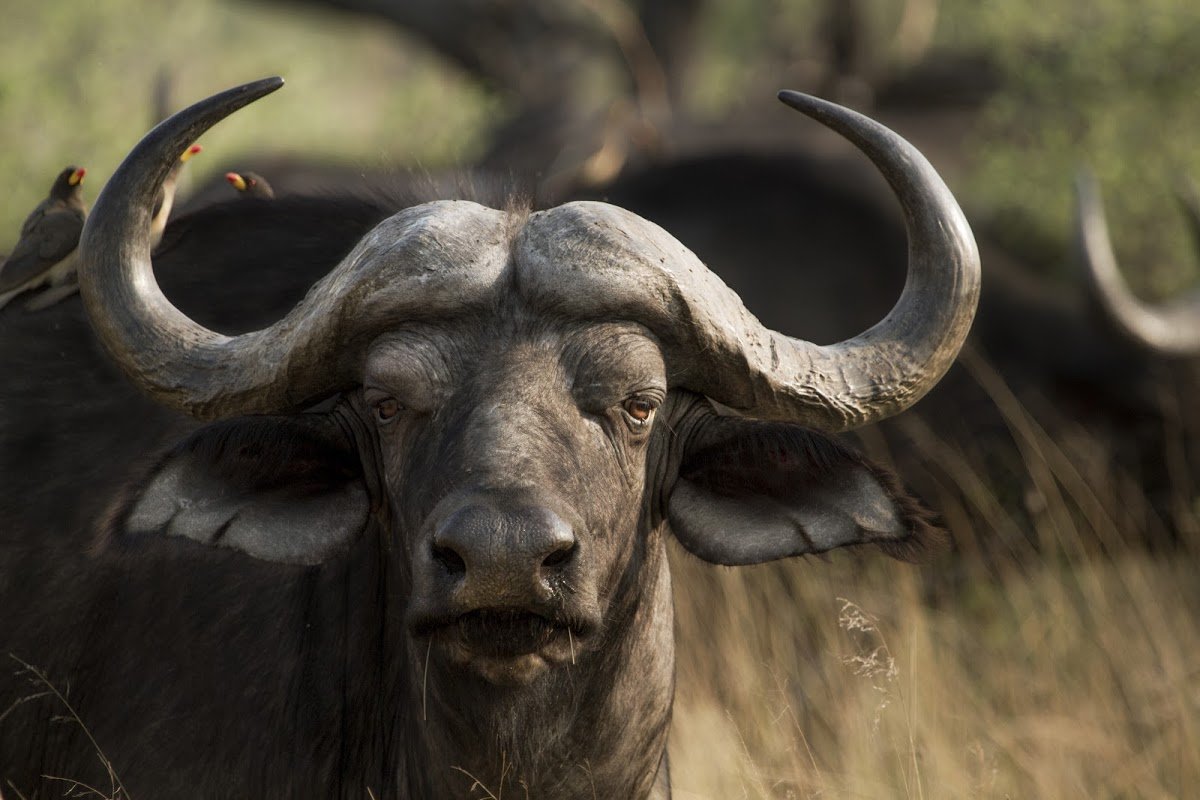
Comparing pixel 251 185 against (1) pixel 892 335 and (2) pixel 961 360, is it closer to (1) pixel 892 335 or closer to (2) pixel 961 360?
(1) pixel 892 335

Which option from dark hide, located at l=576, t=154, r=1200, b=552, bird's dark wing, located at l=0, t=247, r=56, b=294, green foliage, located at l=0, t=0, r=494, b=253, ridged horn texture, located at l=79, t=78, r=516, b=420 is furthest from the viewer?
green foliage, located at l=0, t=0, r=494, b=253

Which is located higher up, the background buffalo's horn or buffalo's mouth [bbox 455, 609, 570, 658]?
the background buffalo's horn

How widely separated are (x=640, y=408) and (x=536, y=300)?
12.2 inches

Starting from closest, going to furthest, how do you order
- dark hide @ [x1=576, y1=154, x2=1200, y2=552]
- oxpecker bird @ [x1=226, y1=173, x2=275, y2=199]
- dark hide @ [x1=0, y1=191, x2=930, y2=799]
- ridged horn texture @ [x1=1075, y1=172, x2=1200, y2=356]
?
dark hide @ [x1=0, y1=191, x2=930, y2=799]
oxpecker bird @ [x1=226, y1=173, x2=275, y2=199]
ridged horn texture @ [x1=1075, y1=172, x2=1200, y2=356]
dark hide @ [x1=576, y1=154, x2=1200, y2=552]

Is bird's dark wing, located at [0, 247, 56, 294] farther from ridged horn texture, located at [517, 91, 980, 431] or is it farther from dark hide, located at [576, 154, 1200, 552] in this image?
dark hide, located at [576, 154, 1200, 552]

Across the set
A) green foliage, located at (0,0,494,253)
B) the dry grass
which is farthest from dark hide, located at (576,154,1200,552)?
green foliage, located at (0,0,494,253)

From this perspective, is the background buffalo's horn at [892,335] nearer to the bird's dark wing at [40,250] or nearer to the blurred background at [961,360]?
the blurred background at [961,360]

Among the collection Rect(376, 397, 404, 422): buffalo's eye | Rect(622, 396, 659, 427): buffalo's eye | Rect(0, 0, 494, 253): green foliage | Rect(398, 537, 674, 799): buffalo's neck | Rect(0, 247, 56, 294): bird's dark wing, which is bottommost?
Rect(0, 0, 494, 253): green foliage

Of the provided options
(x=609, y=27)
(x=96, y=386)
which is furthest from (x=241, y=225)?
(x=609, y=27)

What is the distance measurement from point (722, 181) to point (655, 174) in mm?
446

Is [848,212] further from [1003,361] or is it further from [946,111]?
[946,111]

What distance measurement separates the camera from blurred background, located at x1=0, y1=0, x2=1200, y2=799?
575 centimetres

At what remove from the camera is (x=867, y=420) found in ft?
11.5

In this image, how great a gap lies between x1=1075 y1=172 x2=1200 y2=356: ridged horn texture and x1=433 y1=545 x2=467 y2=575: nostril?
514 centimetres
